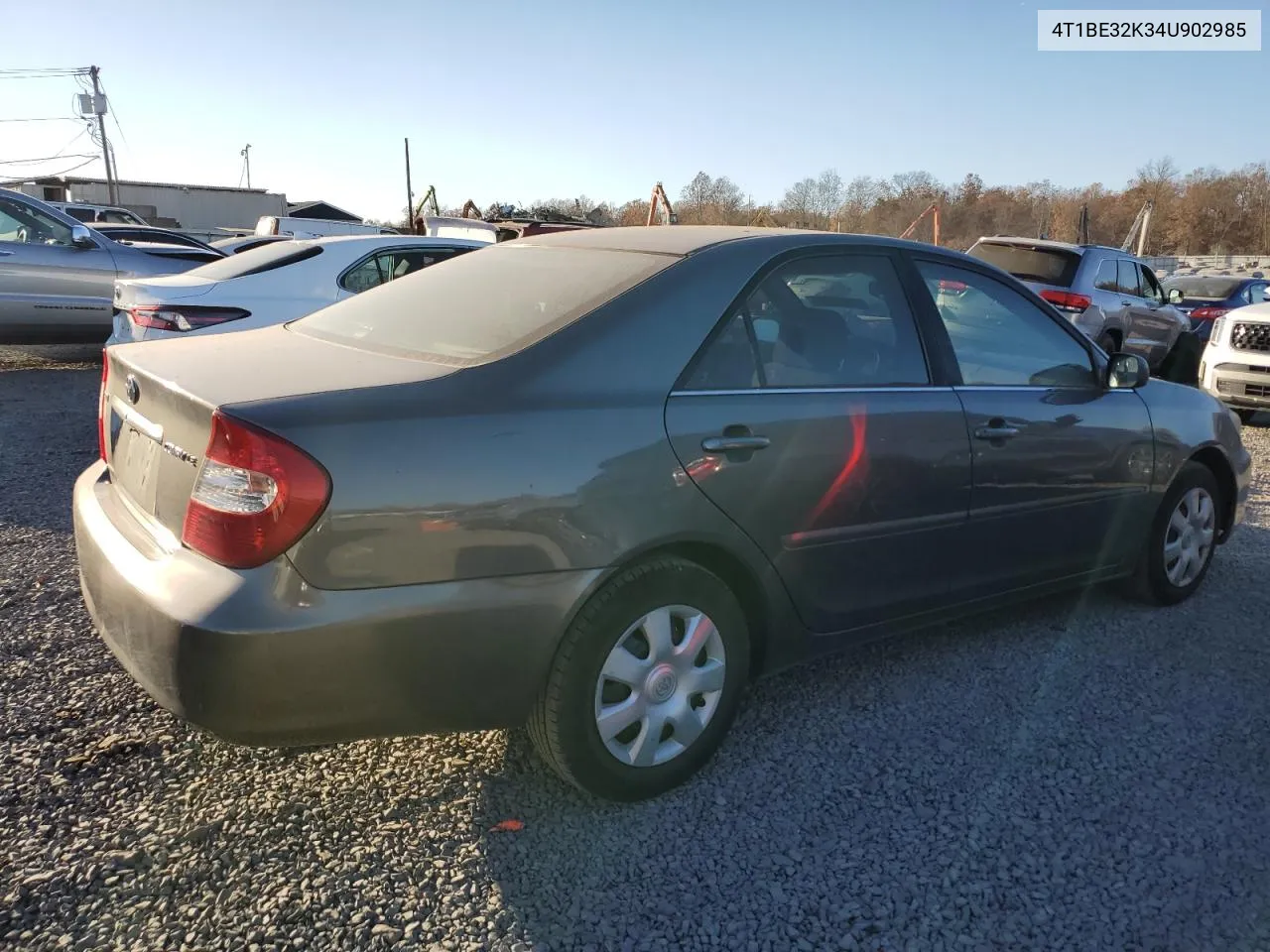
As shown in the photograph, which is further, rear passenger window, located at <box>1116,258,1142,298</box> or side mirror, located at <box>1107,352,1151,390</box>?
rear passenger window, located at <box>1116,258,1142,298</box>

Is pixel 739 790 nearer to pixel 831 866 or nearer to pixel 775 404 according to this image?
pixel 831 866

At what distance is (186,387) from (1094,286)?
10.1 m

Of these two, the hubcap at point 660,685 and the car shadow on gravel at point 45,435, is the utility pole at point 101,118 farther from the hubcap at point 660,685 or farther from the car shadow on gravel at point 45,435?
the hubcap at point 660,685

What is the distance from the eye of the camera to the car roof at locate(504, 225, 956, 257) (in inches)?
118

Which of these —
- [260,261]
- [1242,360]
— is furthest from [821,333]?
[1242,360]

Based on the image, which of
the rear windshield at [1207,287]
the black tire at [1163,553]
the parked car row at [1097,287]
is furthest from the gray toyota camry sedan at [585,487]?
the rear windshield at [1207,287]

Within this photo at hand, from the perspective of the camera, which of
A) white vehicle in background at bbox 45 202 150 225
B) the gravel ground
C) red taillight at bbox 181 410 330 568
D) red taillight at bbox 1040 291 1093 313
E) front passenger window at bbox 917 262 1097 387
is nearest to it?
red taillight at bbox 181 410 330 568

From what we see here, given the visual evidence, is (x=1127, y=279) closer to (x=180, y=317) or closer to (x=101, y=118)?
(x=180, y=317)

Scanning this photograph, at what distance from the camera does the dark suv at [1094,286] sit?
33.0ft

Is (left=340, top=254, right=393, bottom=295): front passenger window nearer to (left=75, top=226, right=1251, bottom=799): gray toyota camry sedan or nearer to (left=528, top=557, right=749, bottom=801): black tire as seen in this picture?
(left=75, top=226, right=1251, bottom=799): gray toyota camry sedan

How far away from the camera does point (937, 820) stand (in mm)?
2650

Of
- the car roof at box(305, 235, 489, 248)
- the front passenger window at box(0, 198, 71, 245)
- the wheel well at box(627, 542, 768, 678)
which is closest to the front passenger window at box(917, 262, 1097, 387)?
the wheel well at box(627, 542, 768, 678)

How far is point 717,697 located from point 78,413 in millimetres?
6966

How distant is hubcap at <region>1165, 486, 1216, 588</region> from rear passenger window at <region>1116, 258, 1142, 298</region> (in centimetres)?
737
